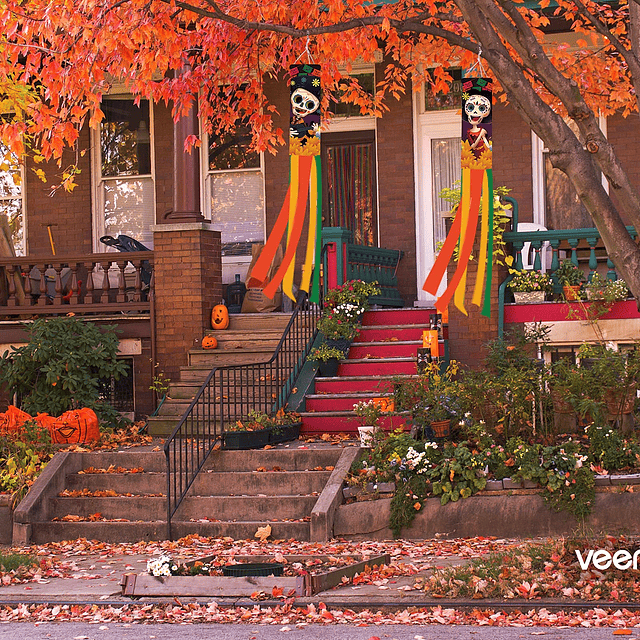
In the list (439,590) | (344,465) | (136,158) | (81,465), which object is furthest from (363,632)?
(136,158)

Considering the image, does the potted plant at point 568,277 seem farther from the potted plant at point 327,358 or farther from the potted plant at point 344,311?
the potted plant at point 327,358

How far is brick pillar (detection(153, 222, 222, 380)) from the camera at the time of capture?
14180 mm

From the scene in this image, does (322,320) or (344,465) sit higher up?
(322,320)

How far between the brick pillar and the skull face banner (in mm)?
4762

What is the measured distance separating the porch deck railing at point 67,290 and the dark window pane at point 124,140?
271cm

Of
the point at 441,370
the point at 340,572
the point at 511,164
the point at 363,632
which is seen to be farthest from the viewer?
the point at 511,164

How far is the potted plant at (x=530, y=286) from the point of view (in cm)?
1292

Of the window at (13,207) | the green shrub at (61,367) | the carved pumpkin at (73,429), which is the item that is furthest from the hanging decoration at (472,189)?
the window at (13,207)

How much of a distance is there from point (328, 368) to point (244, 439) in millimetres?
2069

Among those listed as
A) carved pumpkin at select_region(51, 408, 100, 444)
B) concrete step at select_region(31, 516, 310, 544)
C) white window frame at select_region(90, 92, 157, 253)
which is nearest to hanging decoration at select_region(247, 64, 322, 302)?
concrete step at select_region(31, 516, 310, 544)

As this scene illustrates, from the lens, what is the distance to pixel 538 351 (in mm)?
12945

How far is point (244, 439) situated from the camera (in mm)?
11023

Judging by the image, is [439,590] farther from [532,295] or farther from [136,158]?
[136,158]

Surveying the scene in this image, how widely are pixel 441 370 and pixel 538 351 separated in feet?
4.54
